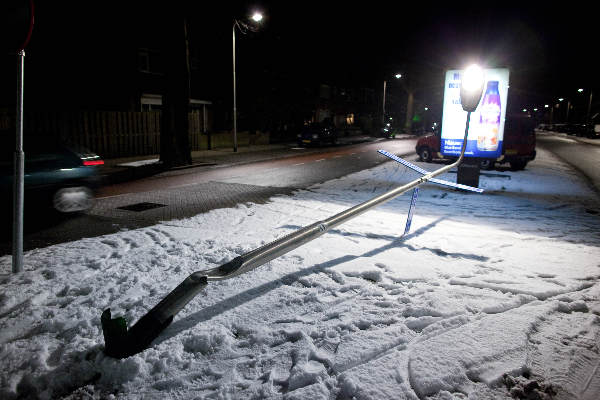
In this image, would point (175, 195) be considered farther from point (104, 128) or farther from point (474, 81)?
point (104, 128)

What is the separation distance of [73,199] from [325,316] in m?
6.03

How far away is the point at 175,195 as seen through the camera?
406 inches

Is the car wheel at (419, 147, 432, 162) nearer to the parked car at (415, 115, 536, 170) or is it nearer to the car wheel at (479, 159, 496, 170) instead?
the car wheel at (479, 159, 496, 170)

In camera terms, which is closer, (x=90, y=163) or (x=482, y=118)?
(x=90, y=163)

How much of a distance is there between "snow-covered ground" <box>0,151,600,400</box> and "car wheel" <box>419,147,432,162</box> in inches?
486

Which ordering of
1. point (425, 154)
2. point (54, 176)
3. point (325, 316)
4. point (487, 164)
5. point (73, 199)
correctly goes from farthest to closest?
1. point (425, 154)
2. point (487, 164)
3. point (73, 199)
4. point (54, 176)
5. point (325, 316)

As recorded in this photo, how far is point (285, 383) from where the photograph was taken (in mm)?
2850

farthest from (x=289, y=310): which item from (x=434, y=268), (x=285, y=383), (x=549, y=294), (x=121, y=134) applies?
(x=121, y=134)

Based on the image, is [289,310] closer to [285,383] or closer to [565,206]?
[285,383]

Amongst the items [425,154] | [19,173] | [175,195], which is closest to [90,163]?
[175,195]

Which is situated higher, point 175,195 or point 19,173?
point 19,173

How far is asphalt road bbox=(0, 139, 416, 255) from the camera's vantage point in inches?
272

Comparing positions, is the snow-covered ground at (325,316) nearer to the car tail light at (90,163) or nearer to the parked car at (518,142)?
the car tail light at (90,163)

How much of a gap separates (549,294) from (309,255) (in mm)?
2801
